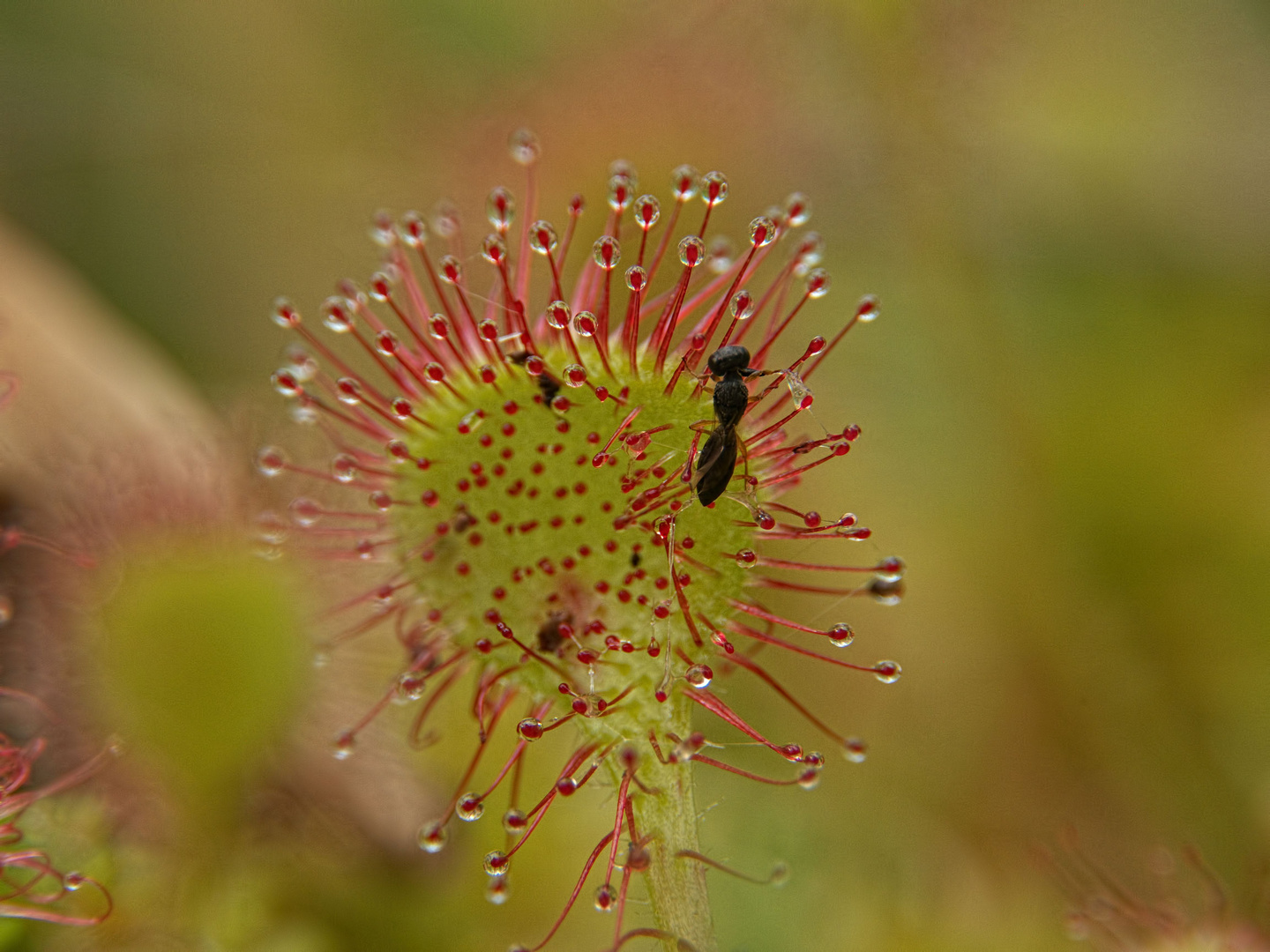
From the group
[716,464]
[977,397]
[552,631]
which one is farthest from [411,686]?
[977,397]

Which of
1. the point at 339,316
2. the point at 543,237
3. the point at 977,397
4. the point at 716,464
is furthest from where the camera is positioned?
the point at 977,397

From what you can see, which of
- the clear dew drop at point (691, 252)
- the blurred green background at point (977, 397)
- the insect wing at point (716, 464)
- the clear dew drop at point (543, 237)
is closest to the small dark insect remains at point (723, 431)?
the insect wing at point (716, 464)

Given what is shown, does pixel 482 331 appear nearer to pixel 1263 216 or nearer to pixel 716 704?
pixel 716 704

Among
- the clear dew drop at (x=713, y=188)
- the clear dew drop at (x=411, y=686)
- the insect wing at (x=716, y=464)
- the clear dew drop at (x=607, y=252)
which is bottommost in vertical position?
the clear dew drop at (x=411, y=686)

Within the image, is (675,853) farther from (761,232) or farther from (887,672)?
(761,232)

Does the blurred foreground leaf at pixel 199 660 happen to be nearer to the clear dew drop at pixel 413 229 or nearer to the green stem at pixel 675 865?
the clear dew drop at pixel 413 229

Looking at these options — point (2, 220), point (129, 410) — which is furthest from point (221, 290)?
point (129, 410)

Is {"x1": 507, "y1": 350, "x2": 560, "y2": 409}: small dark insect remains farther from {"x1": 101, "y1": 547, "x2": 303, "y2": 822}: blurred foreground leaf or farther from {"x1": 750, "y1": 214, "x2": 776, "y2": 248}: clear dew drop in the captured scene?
{"x1": 101, "y1": 547, "x2": 303, "y2": 822}: blurred foreground leaf
